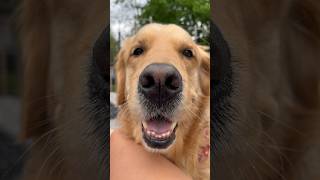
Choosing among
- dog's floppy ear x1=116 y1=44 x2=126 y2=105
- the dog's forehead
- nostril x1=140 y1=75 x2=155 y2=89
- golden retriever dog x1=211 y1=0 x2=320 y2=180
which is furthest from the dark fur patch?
dog's floppy ear x1=116 y1=44 x2=126 y2=105

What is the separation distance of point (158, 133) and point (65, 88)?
0.46m

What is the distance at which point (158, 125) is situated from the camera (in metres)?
2.37

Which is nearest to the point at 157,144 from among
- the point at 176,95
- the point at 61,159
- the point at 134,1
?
the point at 176,95

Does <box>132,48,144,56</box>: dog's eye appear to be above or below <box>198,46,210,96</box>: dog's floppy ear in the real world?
above

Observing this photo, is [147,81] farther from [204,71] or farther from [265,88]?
[265,88]

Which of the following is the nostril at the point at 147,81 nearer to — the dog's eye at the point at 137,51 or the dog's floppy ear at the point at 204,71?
the dog's eye at the point at 137,51

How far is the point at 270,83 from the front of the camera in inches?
98.5

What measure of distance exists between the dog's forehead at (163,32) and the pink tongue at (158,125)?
0.35 metres

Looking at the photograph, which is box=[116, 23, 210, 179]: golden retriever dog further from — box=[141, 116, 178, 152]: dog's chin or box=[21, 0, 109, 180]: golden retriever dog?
box=[21, 0, 109, 180]: golden retriever dog

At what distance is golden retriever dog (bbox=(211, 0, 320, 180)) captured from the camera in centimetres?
244

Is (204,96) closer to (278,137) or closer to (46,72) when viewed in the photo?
(278,137)

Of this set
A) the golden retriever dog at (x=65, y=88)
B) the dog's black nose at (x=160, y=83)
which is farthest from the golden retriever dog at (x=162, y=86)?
the golden retriever dog at (x=65, y=88)

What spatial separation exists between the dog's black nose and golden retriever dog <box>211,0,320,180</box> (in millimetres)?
196

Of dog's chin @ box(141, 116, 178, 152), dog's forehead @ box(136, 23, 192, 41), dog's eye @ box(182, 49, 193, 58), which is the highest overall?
dog's forehead @ box(136, 23, 192, 41)
